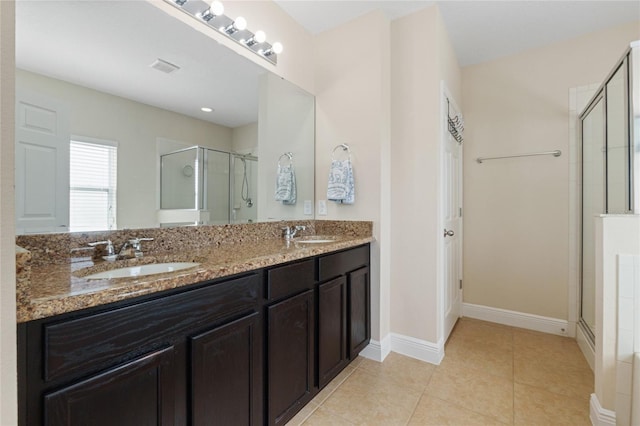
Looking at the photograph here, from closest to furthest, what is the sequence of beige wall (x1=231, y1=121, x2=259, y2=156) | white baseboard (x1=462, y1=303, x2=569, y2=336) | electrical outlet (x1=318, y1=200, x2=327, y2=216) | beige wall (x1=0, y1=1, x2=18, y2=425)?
1. beige wall (x1=0, y1=1, x2=18, y2=425)
2. beige wall (x1=231, y1=121, x2=259, y2=156)
3. electrical outlet (x1=318, y1=200, x2=327, y2=216)
4. white baseboard (x1=462, y1=303, x2=569, y2=336)

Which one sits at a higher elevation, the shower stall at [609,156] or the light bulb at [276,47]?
the light bulb at [276,47]

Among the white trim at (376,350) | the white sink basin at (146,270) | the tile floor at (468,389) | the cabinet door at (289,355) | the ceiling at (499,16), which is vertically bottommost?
the tile floor at (468,389)

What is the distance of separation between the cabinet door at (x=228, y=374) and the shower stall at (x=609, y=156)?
188cm

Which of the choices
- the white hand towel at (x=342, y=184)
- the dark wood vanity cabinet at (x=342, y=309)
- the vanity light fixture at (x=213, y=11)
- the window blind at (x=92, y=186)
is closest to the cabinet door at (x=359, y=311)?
the dark wood vanity cabinet at (x=342, y=309)

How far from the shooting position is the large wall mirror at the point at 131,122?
3.51ft

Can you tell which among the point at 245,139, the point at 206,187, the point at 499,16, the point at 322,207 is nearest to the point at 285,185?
the point at 322,207

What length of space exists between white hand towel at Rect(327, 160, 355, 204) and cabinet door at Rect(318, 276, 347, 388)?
62 centimetres

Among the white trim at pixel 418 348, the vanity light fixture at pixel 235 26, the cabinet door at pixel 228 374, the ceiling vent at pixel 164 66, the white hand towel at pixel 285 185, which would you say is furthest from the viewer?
the white hand towel at pixel 285 185

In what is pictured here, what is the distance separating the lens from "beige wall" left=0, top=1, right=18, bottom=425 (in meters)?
0.54

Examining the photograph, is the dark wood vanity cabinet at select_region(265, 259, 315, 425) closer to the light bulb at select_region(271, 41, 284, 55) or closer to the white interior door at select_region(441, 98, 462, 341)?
the white interior door at select_region(441, 98, 462, 341)

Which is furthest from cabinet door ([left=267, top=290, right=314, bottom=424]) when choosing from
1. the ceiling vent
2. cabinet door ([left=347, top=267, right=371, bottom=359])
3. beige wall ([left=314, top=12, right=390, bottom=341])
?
the ceiling vent

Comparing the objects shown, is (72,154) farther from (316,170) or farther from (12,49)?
(316,170)

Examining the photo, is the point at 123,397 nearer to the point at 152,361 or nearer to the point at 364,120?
the point at 152,361

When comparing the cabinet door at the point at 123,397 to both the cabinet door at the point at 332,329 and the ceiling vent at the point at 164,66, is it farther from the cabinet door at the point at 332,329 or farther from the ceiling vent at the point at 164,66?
the ceiling vent at the point at 164,66
